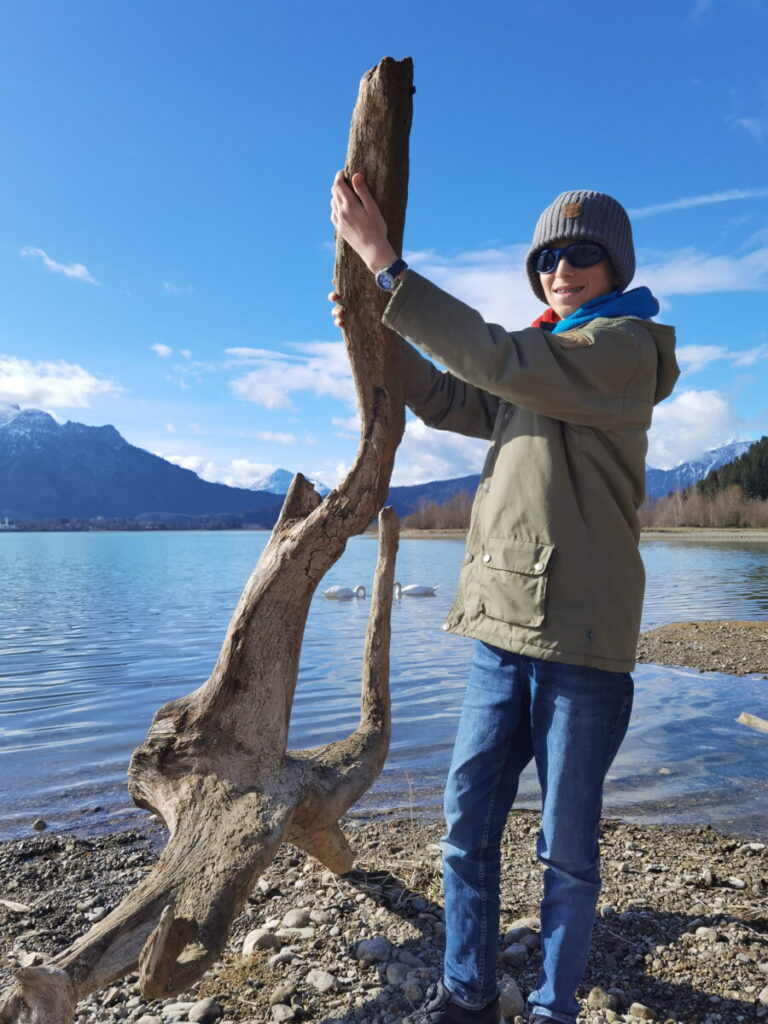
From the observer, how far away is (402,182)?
10.1ft

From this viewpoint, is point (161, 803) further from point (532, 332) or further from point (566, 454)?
point (532, 332)

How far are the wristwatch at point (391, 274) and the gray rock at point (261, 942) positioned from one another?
325cm

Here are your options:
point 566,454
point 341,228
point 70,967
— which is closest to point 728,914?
point 566,454

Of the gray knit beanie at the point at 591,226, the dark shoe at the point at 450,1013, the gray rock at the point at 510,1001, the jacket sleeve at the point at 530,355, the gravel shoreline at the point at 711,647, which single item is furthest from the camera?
the gravel shoreline at the point at 711,647

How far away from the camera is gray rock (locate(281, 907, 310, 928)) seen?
3.96 m

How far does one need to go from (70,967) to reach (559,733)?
6.46 ft

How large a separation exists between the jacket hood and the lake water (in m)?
4.54

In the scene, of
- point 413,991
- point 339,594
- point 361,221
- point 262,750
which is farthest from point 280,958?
point 339,594

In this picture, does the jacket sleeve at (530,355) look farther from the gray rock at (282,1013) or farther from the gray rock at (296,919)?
the gray rock at (296,919)

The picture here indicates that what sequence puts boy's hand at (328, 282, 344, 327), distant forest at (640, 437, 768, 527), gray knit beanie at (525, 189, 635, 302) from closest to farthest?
gray knit beanie at (525, 189, 635, 302)
boy's hand at (328, 282, 344, 327)
distant forest at (640, 437, 768, 527)

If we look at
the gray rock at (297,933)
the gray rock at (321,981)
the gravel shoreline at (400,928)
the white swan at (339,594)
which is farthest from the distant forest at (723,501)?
the gray rock at (321,981)

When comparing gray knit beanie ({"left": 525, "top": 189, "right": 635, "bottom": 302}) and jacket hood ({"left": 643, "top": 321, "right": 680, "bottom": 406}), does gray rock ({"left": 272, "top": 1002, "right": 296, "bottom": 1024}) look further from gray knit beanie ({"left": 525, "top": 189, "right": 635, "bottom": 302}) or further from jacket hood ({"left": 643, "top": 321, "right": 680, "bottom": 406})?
gray knit beanie ({"left": 525, "top": 189, "right": 635, "bottom": 302})

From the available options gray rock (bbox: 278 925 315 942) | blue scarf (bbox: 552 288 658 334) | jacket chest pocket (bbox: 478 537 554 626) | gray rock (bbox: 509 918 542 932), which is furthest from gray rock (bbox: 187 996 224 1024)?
blue scarf (bbox: 552 288 658 334)

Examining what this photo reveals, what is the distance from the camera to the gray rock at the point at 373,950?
3.59 meters
